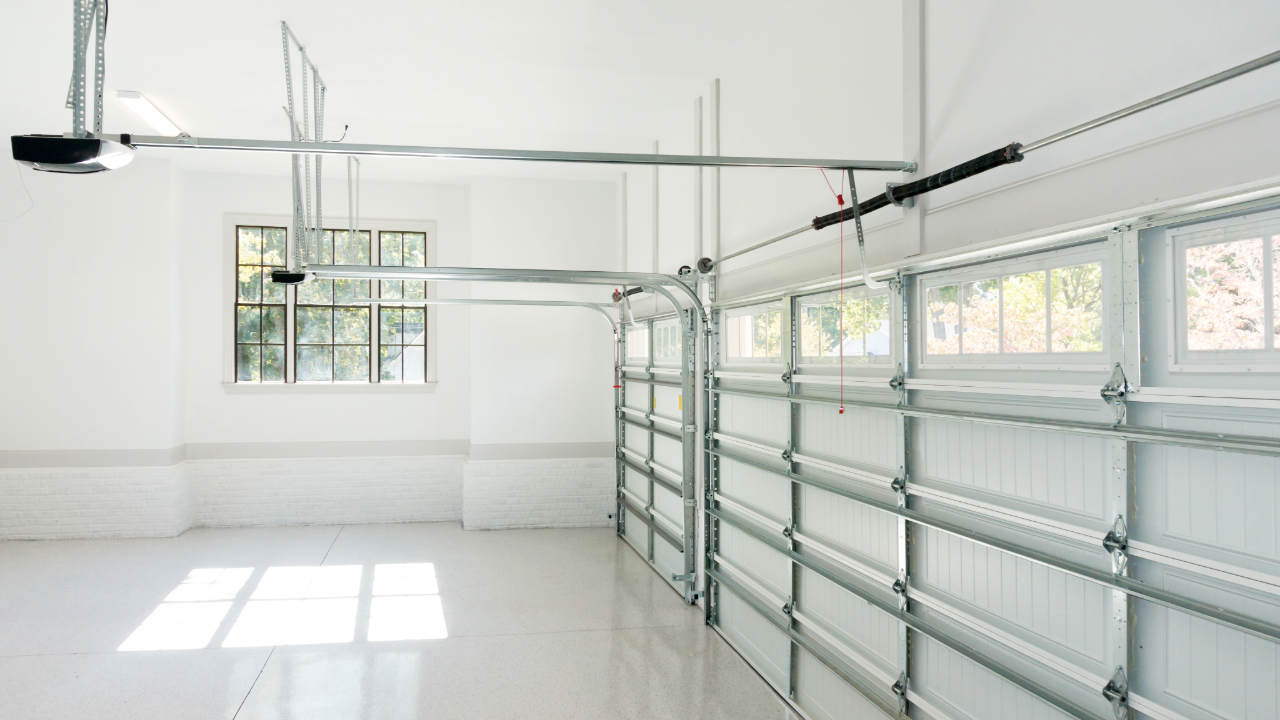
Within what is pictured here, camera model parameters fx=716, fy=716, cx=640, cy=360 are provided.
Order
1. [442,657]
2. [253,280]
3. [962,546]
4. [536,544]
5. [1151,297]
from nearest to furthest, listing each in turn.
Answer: [1151,297], [962,546], [442,657], [536,544], [253,280]

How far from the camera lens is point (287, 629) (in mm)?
5027

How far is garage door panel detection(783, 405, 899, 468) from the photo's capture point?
3152 mm

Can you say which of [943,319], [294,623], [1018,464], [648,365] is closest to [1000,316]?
[943,319]

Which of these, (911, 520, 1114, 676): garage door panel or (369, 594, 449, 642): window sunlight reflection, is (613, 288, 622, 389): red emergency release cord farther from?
(911, 520, 1114, 676): garage door panel

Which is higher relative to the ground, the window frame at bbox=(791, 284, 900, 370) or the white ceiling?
the white ceiling

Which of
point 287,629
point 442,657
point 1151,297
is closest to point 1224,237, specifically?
point 1151,297

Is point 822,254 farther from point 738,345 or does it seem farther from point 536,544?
point 536,544

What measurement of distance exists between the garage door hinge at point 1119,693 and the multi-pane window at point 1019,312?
95 cm

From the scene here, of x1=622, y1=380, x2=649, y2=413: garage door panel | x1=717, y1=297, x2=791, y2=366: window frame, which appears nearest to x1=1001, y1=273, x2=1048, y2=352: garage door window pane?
x1=717, y1=297, x2=791, y2=366: window frame

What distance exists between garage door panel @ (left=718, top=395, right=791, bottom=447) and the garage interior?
2.0 inches

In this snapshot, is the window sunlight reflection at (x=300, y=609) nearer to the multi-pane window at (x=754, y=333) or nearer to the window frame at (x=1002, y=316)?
the multi-pane window at (x=754, y=333)

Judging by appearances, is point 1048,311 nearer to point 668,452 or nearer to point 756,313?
point 756,313

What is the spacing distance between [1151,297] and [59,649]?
20.2 feet

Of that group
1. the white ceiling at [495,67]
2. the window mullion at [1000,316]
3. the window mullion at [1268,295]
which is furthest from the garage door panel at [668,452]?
the window mullion at [1268,295]
